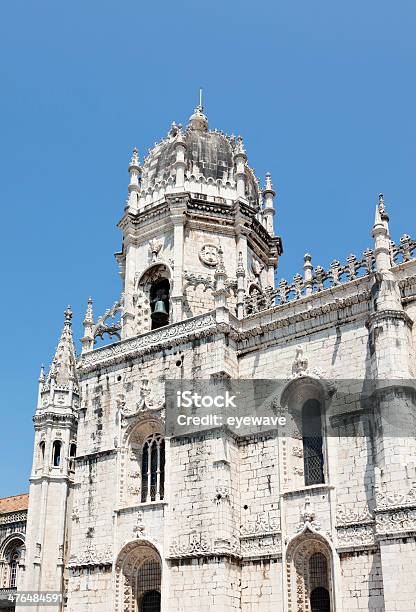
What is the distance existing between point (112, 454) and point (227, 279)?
7870mm

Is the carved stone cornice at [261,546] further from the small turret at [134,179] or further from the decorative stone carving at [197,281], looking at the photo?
the small turret at [134,179]

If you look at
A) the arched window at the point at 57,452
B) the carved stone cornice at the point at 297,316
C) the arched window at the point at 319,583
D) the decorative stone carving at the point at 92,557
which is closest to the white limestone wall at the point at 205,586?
the arched window at the point at 319,583

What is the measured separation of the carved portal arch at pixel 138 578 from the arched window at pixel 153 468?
A: 5.81ft

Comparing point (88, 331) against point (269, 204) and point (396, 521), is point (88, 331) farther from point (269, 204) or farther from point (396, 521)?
point (396, 521)

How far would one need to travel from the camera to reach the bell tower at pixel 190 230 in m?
30.3

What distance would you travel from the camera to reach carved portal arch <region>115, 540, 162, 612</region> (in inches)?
1008

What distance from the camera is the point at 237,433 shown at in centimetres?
2583

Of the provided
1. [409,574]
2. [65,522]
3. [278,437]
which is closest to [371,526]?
[409,574]

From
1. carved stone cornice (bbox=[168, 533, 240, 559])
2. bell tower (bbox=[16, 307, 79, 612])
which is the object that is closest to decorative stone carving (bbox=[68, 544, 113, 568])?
carved stone cornice (bbox=[168, 533, 240, 559])

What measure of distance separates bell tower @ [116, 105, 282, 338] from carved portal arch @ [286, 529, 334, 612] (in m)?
8.72

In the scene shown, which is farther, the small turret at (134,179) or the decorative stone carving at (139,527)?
the small turret at (134,179)

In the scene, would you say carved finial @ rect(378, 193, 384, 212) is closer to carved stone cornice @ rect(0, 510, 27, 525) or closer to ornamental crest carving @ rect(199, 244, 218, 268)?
ornamental crest carving @ rect(199, 244, 218, 268)

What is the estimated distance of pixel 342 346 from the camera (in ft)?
81.1

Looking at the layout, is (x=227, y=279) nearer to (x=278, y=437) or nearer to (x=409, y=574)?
(x=278, y=437)
